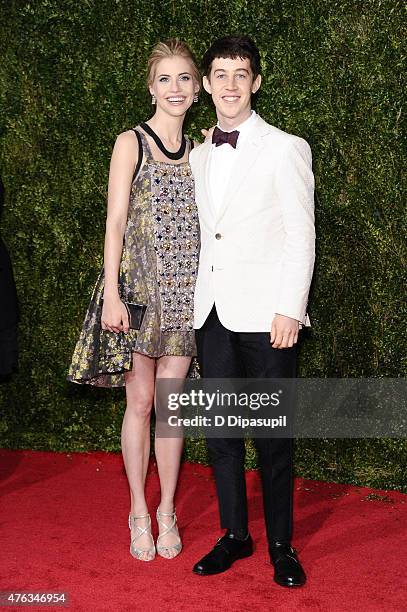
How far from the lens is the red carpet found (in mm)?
3166

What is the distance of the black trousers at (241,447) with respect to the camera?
3.30 meters

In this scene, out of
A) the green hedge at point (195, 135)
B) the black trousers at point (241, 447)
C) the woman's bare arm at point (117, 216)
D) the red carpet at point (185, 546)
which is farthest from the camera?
the green hedge at point (195, 135)

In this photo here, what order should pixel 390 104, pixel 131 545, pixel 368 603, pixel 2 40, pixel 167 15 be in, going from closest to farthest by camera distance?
pixel 368 603, pixel 131 545, pixel 390 104, pixel 167 15, pixel 2 40

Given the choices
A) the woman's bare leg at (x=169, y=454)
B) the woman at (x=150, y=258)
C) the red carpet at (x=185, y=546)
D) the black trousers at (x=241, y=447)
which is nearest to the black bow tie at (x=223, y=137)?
the woman at (x=150, y=258)

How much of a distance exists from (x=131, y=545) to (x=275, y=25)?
2.32 meters

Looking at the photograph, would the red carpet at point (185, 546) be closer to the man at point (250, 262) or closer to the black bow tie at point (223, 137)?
the man at point (250, 262)

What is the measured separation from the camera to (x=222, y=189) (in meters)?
3.35

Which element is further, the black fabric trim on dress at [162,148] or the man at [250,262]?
the black fabric trim on dress at [162,148]

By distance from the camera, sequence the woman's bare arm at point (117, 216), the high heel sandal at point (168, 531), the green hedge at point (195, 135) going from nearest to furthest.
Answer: the woman's bare arm at point (117, 216)
the high heel sandal at point (168, 531)
the green hedge at point (195, 135)

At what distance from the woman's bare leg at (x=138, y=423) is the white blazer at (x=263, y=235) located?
0.41m

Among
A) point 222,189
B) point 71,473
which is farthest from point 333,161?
point 71,473

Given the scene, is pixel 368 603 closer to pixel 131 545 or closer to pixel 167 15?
pixel 131 545

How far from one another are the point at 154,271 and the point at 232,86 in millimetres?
735

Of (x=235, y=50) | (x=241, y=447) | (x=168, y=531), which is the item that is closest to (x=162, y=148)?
(x=235, y=50)
